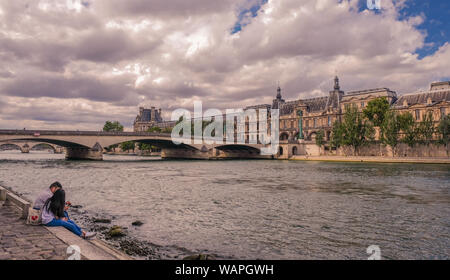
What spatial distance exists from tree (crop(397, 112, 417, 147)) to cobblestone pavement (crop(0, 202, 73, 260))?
80.6 meters

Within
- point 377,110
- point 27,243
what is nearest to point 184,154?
point 377,110

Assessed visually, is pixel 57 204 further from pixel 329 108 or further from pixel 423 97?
pixel 329 108

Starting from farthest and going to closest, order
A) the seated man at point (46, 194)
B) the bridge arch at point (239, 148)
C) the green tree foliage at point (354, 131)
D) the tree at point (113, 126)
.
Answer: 1. the tree at point (113, 126)
2. the bridge arch at point (239, 148)
3. the green tree foliage at point (354, 131)
4. the seated man at point (46, 194)

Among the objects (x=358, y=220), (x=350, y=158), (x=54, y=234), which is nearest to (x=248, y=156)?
(x=350, y=158)

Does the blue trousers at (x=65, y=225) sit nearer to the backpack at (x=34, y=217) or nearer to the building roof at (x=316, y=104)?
the backpack at (x=34, y=217)

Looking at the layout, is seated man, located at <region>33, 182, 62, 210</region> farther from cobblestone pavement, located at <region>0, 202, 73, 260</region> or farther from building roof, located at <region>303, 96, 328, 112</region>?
building roof, located at <region>303, 96, 328, 112</region>

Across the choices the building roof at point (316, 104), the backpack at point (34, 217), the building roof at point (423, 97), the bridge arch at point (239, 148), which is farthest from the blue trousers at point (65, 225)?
the building roof at point (316, 104)

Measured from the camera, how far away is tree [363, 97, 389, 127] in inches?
3349

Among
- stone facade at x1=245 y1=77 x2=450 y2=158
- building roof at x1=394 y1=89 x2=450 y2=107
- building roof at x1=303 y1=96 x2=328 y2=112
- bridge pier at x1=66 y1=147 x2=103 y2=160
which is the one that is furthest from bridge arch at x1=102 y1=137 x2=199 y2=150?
building roof at x1=394 y1=89 x2=450 y2=107

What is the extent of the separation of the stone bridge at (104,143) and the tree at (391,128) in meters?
33.7

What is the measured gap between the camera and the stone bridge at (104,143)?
217ft

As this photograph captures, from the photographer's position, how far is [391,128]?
7712cm
